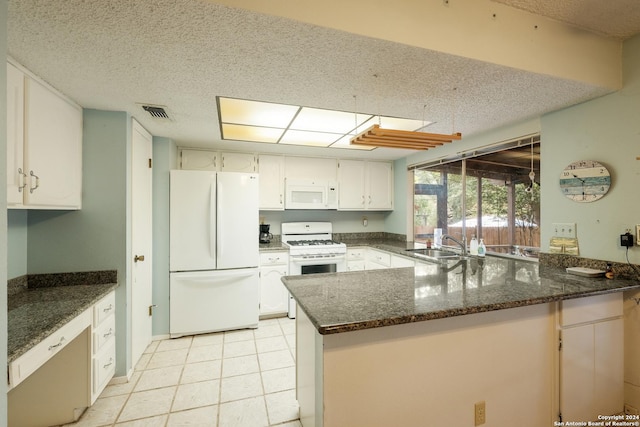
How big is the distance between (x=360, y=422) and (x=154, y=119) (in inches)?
106

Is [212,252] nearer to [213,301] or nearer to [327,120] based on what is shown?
[213,301]

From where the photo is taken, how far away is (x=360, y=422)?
123 cm

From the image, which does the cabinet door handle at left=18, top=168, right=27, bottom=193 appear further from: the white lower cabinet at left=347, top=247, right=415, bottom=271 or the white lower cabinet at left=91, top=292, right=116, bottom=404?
the white lower cabinet at left=347, top=247, right=415, bottom=271

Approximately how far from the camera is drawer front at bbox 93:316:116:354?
6.15ft

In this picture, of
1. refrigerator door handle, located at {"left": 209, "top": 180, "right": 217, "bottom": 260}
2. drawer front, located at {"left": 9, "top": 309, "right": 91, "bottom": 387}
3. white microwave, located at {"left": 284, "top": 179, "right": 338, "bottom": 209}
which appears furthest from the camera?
white microwave, located at {"left": 284, "top": 179, "right": 338, "bottom": 209}

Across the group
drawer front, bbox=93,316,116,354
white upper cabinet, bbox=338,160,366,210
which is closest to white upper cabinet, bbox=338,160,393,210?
white upper cabinet, bbox=338,160,366,210

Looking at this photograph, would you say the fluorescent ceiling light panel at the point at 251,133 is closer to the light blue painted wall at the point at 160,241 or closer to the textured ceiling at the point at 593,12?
the light blue painted wall at the point at 160,241

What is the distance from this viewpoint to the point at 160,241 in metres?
2.96

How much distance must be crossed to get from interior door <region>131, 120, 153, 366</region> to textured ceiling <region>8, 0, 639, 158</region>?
41cm

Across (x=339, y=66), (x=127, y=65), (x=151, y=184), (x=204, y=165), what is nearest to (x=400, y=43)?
(x=339, y=66)

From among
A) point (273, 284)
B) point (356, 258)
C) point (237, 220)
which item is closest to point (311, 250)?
point (273, 284)

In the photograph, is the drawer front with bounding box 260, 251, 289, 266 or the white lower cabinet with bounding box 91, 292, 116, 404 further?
the drawer front with bounding box 260, 251, 289, 266

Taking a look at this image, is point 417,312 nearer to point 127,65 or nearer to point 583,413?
point 583,413

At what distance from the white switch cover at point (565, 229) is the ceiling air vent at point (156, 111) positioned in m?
3.30
